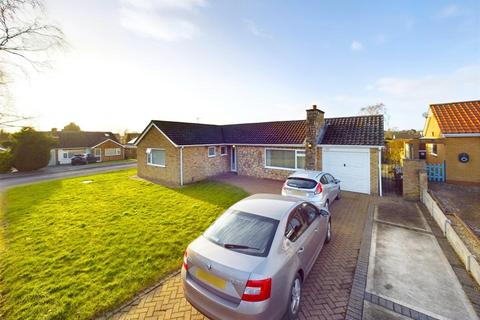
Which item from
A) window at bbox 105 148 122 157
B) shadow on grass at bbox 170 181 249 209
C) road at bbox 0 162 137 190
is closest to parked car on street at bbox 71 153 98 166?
window at bbox 105 148 122 157

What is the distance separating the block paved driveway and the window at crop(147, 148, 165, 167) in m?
12.2

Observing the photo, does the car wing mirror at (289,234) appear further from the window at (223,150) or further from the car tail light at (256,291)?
the window at (223,150)

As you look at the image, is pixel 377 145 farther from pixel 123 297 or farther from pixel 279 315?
pixel 123 297

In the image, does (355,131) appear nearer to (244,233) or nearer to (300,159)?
(300,159)

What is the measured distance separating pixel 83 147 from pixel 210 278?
37.4 meters

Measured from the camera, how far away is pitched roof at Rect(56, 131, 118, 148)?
1220 inches

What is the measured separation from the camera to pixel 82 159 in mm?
29125

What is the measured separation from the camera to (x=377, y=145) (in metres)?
10.8

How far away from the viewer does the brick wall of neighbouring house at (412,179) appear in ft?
31.5

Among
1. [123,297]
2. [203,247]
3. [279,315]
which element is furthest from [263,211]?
[123,297]

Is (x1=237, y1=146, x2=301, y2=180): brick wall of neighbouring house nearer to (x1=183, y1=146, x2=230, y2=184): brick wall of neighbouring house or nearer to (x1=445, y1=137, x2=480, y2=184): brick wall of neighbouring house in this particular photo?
(x1=183, y1=146, x2=230, y2=184): brick wall of neighbouring house

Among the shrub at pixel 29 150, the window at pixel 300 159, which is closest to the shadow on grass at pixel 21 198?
the shrub at pixel 29 150

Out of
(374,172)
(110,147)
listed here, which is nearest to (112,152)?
(110,147)

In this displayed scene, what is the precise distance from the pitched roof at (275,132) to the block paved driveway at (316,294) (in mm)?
8242
